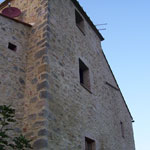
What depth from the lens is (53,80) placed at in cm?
586

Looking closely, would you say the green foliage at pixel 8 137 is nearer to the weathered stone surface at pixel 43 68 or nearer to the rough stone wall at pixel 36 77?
the rough stone wall at pixel 36 77

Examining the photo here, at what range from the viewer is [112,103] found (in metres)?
10.1

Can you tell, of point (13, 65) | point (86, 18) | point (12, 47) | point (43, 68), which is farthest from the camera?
point (86, 18)

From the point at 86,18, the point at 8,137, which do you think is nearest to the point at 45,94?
the point at 8,137

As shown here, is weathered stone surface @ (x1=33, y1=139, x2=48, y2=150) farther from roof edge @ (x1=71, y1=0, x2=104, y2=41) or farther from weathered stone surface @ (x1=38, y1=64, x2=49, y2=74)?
roof edge @ (x1=71, y1=0, x2=104, y2=41)

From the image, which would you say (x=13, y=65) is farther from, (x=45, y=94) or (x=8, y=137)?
(x=8, y=137)

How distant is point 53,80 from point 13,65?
3.74 ft

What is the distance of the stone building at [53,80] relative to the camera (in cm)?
538

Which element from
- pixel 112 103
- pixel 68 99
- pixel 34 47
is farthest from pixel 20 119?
pixel 112 103

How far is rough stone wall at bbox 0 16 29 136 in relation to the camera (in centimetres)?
548

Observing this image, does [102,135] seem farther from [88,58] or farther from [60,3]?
[60,3]

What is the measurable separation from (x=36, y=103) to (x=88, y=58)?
389 cm

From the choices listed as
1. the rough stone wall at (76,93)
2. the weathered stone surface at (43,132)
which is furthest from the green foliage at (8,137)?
the rough stone wall at (76,93)

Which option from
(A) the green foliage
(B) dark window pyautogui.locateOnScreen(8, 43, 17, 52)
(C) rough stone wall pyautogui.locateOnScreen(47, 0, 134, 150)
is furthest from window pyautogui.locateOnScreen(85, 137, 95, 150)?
(B) dark window pyautogui.locateOnScreen(8, 43, 17, 52)
